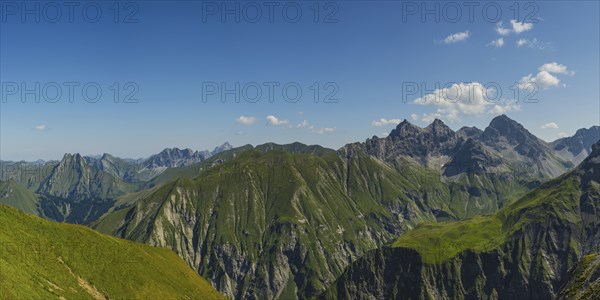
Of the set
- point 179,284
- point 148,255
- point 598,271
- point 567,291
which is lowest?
point 179,284

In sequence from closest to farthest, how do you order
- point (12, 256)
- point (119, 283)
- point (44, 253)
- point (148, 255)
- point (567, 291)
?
point (567, 291) → point (12, 256) → point (44, 253) → point (119, 283) → point (148, 255)

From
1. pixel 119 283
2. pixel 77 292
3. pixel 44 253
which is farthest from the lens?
pixel 119 283

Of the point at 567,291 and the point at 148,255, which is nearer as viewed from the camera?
the point at 567,291

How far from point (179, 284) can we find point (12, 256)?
69.4m

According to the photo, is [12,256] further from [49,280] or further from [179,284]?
[179,284]

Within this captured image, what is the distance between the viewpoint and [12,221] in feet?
362

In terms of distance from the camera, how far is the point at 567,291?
7050 centimetres

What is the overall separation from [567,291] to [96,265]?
394 ft

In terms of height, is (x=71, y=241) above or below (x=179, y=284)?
above

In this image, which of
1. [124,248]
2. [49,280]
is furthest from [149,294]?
[49,280]

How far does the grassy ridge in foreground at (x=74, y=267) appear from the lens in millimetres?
84812

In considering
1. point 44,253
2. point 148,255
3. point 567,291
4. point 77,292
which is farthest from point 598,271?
point 148,255

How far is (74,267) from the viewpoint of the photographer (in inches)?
4341

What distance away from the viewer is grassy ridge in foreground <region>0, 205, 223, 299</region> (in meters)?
84.8
